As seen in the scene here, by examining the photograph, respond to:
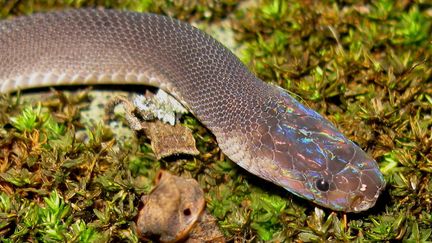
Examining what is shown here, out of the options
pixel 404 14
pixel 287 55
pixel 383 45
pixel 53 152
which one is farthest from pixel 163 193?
pixel 404 14

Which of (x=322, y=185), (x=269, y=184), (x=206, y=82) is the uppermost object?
(x=206, y=82)

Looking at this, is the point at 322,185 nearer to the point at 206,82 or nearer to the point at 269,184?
the point at 269,184

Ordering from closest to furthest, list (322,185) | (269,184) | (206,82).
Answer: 1. (322,185)
2. (269,184)
3. (206,82)

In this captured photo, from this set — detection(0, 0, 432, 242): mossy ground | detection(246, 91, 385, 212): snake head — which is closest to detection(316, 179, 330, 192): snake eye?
detection(246, 91, 385, 212): snake head

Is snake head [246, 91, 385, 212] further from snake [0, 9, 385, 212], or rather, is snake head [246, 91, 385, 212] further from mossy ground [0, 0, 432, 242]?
mossy ground [0, 0, 432, 242]

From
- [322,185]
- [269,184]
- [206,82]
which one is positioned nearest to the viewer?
[322,185]

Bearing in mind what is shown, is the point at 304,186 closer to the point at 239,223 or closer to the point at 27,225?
the point at 239,223

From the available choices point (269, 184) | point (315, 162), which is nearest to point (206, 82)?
point (269, 184)
